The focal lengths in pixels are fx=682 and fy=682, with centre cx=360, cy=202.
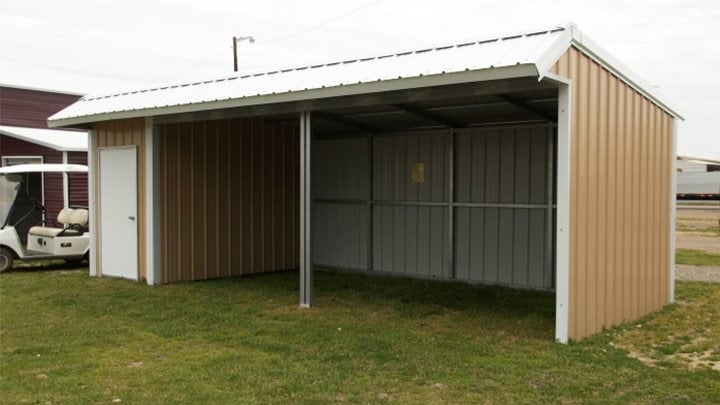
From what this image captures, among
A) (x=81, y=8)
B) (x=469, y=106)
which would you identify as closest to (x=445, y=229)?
(x=469, y=106)

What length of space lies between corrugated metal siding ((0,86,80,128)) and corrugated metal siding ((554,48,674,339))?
67.6 ft

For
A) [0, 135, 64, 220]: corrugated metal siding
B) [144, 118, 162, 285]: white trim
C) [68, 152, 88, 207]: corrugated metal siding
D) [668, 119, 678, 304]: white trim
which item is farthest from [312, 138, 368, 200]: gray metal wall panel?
[0, 135, 64, 220]: corrugated metal siding

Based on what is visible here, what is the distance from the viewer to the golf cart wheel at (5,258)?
10992 millimetres

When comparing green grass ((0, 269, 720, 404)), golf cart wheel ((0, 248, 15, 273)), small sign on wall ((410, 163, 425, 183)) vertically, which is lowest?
green grass ((0, 269, 720, 404))

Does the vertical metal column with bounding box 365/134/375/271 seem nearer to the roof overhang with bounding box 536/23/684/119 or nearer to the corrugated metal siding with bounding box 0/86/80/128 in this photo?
the roof overhang with bounding box 536/23/684/119

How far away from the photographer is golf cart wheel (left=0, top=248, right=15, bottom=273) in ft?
36.1

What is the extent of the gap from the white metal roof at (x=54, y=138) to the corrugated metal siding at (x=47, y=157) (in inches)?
9.6

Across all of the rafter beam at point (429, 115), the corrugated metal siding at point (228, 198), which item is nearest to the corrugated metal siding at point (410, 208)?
the rafter beam at point (429, 115)

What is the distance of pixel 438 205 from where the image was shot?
10281mm

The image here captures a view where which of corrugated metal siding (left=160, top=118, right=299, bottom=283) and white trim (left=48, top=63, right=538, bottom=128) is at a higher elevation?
white trim (left=48, top=63, right=538, bottom=128)

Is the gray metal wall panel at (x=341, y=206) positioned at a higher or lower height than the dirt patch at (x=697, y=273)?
higher

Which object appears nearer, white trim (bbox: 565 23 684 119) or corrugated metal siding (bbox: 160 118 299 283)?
white trim (bbox: 565 23 684 119)

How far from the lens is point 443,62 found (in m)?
6.30

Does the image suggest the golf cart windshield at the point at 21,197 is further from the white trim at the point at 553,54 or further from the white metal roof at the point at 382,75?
the white trim at the point at 553,54
